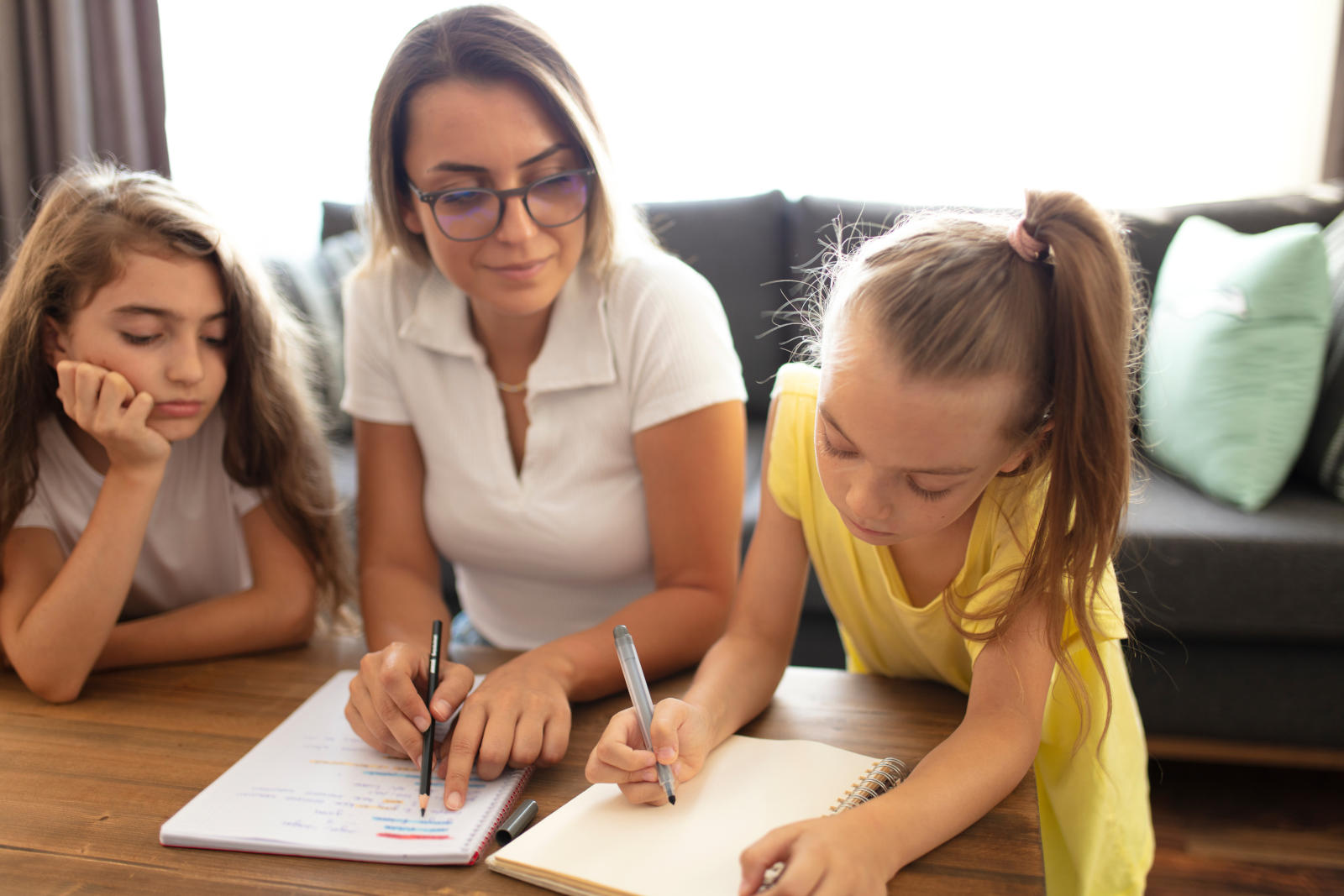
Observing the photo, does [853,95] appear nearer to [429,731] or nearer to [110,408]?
[110,408]

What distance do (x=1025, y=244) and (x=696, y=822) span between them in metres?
0.51

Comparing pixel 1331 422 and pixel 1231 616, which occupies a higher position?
pixel 1331 422

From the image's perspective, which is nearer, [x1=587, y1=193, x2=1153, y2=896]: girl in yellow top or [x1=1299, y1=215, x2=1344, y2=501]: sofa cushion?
[x1=587, y1=193, x2=1153, y2=896]: girl in yellow top

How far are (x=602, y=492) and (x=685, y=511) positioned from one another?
0.48 feet

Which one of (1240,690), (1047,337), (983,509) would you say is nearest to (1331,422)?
(1240,690)

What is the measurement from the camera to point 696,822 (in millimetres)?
725

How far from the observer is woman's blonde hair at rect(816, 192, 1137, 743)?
2.40ft

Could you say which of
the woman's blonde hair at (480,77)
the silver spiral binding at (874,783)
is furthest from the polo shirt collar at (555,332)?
the silver spiral binding at (874,783)

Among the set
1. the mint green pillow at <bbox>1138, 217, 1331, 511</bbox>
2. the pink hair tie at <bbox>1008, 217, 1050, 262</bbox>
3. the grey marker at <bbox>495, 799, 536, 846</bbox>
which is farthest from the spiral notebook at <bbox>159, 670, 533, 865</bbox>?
the mint green pillow at <bbox>1138, 217, 1331, 511</bbox>

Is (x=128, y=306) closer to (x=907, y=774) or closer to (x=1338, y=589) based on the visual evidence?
(x=907, y=774)

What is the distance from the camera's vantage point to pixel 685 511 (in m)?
1.17

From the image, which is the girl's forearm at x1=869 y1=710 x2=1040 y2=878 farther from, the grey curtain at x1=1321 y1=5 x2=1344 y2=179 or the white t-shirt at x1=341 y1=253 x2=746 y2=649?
the grey curtain at x1=1321 y1=5 x2=1344 y2=179

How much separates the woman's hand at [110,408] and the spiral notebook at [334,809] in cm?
37

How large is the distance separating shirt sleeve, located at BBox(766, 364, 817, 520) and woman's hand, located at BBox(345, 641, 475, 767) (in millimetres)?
367
